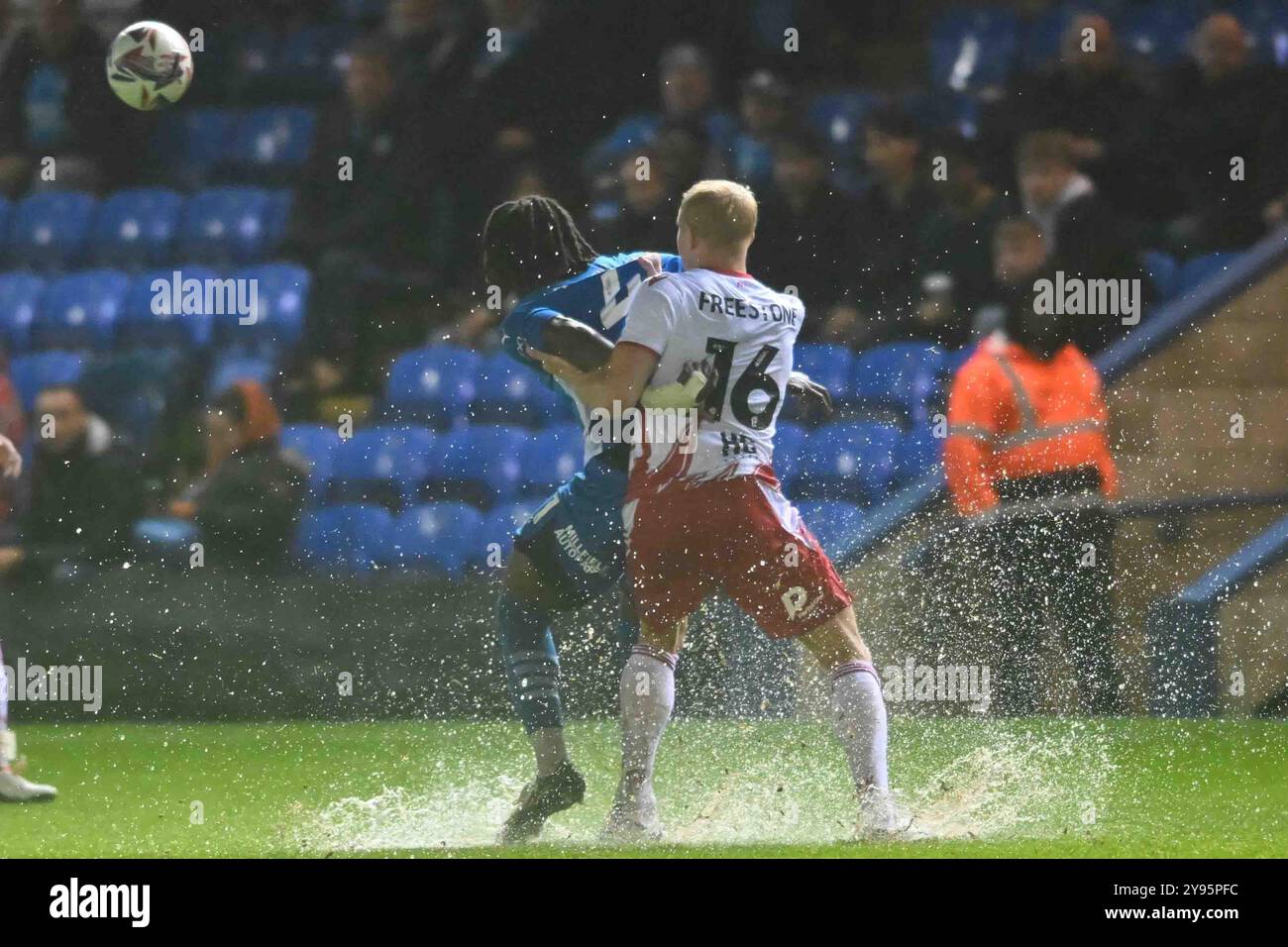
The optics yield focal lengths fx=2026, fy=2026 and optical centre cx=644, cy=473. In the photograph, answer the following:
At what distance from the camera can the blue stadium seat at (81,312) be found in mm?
10438

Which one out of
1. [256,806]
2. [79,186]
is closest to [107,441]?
[79,186]

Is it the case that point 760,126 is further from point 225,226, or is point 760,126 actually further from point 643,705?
point 643,705

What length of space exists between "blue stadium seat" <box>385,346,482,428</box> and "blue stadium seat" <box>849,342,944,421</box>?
185 cm

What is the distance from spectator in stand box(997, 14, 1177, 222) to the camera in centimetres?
913

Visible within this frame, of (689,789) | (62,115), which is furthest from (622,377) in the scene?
(62,115)

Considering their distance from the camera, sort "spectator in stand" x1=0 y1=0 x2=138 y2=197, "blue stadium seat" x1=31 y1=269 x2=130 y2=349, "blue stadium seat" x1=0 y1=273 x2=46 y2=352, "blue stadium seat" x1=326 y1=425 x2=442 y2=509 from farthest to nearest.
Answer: "spectator in stand" x1=0 y1=0 x2=138 y2=197, "blue stadium seat" x1=0 y1=273 x2=46 y2=352, "blue stadium seat" x1=31 y1=269 x2=130 y2=349, "blue stadium seat" x1=326 y1=425 x2=442 y2=509

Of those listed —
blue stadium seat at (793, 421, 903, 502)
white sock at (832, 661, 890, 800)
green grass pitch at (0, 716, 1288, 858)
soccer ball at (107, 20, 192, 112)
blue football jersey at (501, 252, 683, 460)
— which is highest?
soccer ball at (107, 20, 192, 112)

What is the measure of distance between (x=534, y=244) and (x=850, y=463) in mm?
3260

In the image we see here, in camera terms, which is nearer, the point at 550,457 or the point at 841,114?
the point at 550,457

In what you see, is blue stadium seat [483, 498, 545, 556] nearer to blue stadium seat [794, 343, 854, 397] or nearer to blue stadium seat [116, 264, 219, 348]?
blue stadium seat [794, 343, 854, 397]

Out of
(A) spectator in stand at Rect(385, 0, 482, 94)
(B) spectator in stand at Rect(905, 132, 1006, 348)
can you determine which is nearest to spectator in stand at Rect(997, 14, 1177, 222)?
(B) spectator in stand at Rect(905, 132, 1006, 348)

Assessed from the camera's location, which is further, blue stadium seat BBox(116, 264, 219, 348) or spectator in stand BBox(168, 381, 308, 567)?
blue stadium seat BBox(116, 264, 219, 348)

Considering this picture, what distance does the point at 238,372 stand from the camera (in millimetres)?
9734

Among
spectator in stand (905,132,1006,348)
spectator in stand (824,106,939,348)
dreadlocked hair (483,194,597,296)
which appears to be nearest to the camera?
dreadlocked hair (483,194,597,296)
